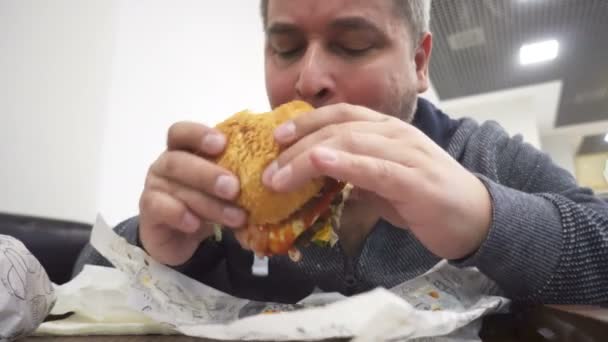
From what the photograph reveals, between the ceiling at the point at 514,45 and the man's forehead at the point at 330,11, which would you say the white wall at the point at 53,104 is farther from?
the ceiling at the point at 514,45

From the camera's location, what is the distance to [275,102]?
0.88m

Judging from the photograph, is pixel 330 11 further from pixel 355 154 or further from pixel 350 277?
pixel 350 277

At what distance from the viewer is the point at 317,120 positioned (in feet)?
1.62

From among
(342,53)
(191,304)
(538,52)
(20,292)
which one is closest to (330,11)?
(342,53)

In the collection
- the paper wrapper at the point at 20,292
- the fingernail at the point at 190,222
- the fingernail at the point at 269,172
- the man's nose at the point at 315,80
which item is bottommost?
the paper wrapper at the point at 20,292

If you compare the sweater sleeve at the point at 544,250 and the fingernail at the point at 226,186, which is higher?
the fingernail at the point at 226,186

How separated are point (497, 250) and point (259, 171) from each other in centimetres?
34

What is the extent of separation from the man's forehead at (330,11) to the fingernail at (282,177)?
16.3 inches

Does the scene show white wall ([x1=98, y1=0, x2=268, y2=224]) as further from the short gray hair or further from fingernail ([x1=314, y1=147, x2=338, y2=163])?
fingernail ([x1=314, y1=147, x2=338, y2=163])

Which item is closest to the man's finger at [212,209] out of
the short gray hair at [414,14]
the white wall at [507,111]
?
the short gray hair at [414,14]

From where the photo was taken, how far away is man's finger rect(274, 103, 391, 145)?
1.62 feet

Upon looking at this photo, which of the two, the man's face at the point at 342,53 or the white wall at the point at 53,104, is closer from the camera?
the man's face at the point at 342,53

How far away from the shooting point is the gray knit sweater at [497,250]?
530 mm

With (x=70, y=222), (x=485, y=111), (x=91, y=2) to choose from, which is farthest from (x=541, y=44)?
(x=70, y=222)
